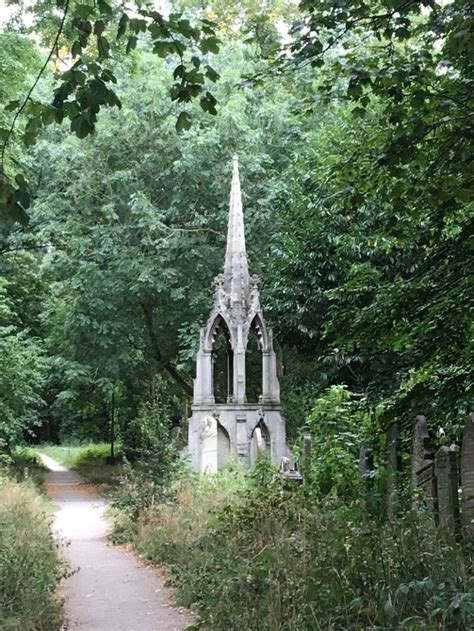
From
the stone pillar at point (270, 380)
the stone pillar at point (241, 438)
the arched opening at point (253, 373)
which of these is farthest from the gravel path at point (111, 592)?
the arched opening at point (253, 373)

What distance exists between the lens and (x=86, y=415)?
41344mm

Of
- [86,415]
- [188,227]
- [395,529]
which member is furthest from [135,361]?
[395,529]

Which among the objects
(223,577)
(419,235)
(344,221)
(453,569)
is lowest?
(223,577)

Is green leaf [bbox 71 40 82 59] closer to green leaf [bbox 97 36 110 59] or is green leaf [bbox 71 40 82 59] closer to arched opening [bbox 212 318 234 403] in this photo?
green leaf [bbox 97 36 110 59]

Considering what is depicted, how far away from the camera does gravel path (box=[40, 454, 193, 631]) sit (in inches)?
274

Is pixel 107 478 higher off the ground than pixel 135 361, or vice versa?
pixel 135 361

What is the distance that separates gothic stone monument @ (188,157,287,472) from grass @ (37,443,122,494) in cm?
862

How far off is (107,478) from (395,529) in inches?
954

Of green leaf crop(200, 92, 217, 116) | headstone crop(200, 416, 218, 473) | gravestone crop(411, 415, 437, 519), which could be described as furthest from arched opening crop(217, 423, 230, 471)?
green leaf crop(200, 92, 217, 116)

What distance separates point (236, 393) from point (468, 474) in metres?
11.9

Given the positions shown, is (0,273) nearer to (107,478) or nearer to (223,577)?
(107,478)

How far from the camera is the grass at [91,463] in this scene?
27547 millimetres

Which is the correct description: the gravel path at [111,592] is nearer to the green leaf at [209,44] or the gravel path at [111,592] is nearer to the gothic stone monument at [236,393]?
the gothic stone monument at [236,393]

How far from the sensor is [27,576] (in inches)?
280
